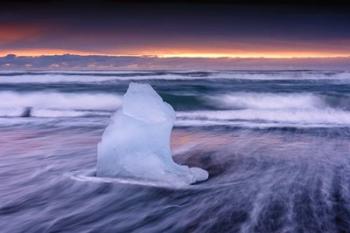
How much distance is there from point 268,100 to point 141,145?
48.9 ft

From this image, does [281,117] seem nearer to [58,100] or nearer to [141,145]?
[141,145]

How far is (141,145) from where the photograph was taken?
518 centimetres

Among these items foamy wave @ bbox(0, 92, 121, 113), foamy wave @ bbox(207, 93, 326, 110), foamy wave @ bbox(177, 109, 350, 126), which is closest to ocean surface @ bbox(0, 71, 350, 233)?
foamy wave @ bbox(177, 109, 350, 126)

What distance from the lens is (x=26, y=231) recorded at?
153 inches

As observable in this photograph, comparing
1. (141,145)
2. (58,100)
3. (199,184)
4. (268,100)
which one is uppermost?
(141,145)

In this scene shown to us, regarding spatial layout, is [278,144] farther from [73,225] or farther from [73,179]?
[73,225]

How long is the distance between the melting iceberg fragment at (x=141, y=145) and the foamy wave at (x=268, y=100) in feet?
42.3

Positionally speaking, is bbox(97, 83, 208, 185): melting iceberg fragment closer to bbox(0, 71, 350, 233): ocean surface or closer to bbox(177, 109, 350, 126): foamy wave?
bbox(0, 71, 350, 233): ocean surface

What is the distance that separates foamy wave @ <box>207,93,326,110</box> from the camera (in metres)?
18.5

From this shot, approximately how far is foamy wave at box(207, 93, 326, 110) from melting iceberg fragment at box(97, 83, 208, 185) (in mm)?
12896

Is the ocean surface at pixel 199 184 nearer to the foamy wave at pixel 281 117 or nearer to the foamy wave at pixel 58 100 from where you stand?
the foamy wave at pixel 281 117

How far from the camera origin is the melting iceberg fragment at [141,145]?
5090mm

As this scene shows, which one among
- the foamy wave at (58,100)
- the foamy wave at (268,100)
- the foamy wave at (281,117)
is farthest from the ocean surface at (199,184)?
the foamy wave at (58,100)

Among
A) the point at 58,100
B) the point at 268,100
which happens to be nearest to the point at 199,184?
the point at 268,100
